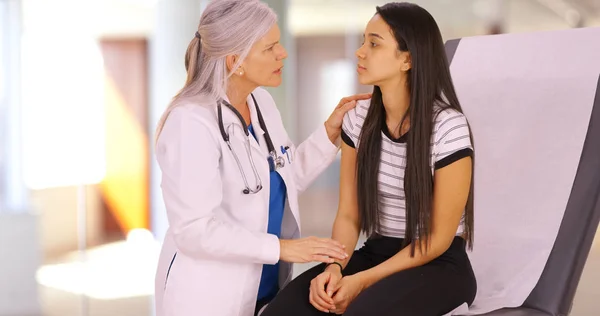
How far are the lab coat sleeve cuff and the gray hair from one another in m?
0.32

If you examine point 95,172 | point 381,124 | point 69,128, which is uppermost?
point 381,124

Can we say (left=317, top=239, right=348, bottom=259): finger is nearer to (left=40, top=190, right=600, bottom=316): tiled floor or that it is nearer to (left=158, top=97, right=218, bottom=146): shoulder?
(left=158, top=97, right=218, bottom=146): shoulder

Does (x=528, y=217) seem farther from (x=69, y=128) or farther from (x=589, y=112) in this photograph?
(x=69, y=128)

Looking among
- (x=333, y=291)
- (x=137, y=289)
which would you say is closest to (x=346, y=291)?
(x=333, y=291)

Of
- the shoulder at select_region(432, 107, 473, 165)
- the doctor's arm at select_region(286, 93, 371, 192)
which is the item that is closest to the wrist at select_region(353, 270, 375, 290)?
the shoulder at select_region(432, 107, 473, 165)

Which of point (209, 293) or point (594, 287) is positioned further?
A: point (594, 287)

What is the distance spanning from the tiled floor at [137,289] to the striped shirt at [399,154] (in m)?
1.88

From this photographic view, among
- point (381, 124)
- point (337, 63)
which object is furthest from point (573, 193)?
point (337, 63)

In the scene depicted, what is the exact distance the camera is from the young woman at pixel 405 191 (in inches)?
55.3

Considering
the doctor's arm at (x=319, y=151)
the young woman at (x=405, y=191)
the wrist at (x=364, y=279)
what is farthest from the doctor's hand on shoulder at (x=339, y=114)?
the wrist at (x=364, y=279)

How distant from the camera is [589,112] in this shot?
1629 mm

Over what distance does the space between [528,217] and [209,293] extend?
29.4 inches

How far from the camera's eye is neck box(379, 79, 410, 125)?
155cm

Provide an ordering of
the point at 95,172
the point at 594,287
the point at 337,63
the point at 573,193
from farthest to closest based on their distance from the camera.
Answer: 1. the point at 337,63
2. the point at 95,172
3. the point at 594,287
4. the point at 573,193
